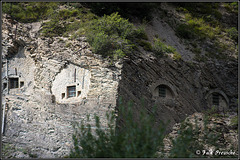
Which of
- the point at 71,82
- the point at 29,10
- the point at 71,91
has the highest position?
the point at 29,10

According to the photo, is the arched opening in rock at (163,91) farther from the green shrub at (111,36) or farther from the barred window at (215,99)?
the barred window at (215,99)

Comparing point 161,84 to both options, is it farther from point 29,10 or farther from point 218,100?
point 29,10

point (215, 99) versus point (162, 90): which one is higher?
point (162, 90)

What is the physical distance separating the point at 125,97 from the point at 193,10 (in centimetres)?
1450

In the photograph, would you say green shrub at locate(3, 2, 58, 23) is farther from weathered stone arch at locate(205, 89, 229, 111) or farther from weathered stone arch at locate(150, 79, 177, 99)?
weathered stone arch at locate(205, 89, 229, 111)

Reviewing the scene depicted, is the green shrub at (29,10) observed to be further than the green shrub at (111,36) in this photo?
Yes

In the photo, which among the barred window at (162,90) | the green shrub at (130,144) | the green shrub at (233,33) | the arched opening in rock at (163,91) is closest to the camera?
the green shrub at (130,144)

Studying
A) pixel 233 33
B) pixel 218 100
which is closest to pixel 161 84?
pixel 218 100

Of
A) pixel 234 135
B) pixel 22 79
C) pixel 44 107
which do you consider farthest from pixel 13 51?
pixel 234 135

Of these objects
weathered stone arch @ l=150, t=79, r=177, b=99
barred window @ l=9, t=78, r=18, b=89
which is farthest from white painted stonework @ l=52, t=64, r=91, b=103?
weathered stone arch @ l=150, t=79, r=177, b=99

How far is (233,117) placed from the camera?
69.2 feet

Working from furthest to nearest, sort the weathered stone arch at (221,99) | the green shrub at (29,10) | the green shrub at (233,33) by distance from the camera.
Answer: the green shrub at (233,33), the green shrub at (29,10), the weathered stone arch at (221,99)

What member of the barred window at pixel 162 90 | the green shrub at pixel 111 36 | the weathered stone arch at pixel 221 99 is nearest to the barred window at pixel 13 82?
the green shrub at pixel 111 36

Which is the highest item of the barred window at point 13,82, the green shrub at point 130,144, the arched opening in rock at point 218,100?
the barred window at point 13,82
